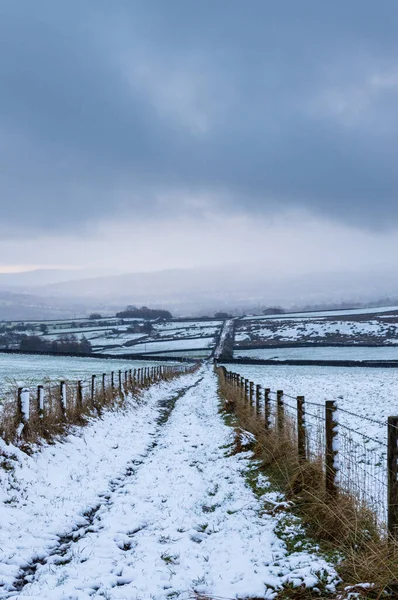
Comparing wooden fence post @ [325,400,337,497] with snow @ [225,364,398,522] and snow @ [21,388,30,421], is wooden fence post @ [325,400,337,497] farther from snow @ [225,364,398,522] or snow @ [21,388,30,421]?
snow @ [21,388,30,421]

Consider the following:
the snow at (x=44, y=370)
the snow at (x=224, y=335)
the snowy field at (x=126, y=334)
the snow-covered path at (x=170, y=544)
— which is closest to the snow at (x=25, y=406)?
the snow-covered path at (x=170, y=544)

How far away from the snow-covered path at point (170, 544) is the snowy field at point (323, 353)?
6698 centimetres

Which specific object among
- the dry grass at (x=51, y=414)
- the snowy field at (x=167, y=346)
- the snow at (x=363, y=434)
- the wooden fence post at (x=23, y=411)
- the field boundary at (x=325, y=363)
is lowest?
the snowy field at (x=167, y=346)

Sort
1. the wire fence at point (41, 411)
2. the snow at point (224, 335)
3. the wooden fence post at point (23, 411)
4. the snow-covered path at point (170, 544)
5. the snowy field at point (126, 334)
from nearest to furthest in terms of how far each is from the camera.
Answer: the snow-covered path at point (170, 544) → the wire fence at point (41, 411) → the wooden fence post at point (23, 411) → the snow at point (224, 335) → the snowy field at point (126, 334)

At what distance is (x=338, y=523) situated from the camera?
6.12 meters

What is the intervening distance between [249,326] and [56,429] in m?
130

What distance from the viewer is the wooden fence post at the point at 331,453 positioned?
689 cm

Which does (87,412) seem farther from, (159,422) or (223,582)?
(223,582)

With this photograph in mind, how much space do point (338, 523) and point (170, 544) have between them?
2278mm

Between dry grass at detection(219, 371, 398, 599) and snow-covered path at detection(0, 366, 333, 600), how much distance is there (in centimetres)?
39

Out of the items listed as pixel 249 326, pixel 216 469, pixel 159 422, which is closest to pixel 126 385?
pixel 159 422

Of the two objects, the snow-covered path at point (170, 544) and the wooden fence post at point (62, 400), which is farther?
the wooden fence post at point (62, 400)

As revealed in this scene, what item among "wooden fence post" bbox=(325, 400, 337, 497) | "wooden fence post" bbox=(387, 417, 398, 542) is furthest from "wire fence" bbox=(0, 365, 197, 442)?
"wooden fence post" bbox=(387, 417, 398, 542)

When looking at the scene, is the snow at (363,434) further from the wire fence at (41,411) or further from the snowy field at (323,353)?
the snowy field at (323,353)
